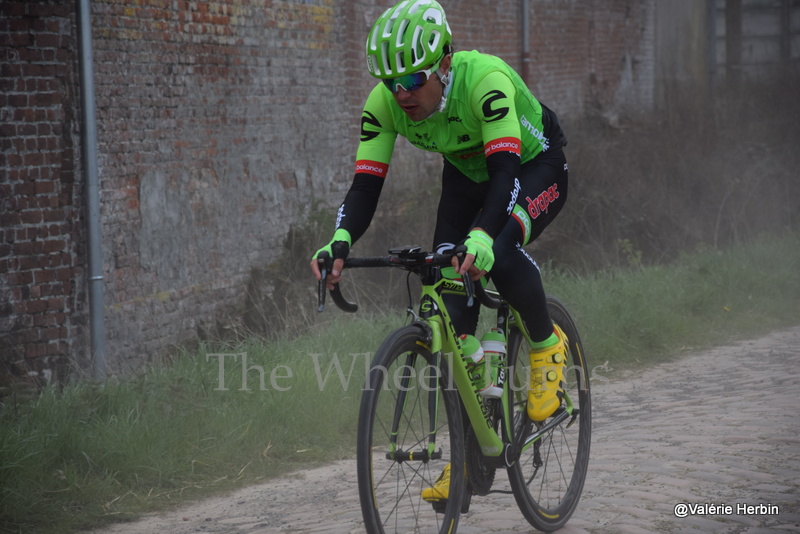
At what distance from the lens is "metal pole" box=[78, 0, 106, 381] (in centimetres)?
696

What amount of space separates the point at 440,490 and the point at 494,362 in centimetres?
60

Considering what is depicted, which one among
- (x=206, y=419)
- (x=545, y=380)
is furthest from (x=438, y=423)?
(x=206, y=419)

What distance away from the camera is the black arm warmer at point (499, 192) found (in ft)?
11.9

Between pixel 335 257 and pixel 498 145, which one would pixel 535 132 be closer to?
pixel 498 145

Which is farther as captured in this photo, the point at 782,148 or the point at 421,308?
the point at 782,148

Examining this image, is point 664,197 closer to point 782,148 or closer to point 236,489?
point 782,148

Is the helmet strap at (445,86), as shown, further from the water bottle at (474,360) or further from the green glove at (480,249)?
the water bottle at (474,360)

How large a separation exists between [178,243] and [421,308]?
5.03 meters

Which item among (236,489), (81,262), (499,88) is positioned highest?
(499,88)

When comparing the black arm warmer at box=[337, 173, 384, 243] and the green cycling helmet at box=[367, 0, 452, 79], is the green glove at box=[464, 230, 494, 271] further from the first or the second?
the green cycling helmet at box=[367, 0, 452, 79]

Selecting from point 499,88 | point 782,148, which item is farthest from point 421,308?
point 782,148

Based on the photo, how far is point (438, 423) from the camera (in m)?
3.55

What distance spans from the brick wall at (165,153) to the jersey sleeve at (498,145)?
3985 millimetres

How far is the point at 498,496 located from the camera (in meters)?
4.73
